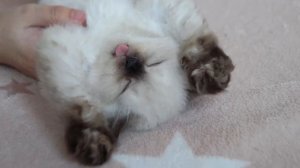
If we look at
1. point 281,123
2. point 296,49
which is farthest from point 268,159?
point 296,49

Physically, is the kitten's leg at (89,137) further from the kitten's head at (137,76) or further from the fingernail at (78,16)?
the fingernail at (78,16)

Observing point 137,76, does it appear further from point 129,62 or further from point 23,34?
point 23,34

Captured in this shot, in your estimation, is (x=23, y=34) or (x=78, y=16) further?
(x=23, y=34)

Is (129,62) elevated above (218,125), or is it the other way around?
(129,62)

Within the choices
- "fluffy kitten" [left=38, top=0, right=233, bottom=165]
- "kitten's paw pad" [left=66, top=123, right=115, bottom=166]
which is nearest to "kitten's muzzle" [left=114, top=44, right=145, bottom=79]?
"fluffy kitten" [left=38, top=0, right=233, bottom=165]

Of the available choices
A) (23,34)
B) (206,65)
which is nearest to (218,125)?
(206,65)

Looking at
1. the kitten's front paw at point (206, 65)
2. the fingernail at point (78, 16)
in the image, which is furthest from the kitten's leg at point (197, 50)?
the fingernail at point (78, 16)

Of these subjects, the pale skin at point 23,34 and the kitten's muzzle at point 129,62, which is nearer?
the kitten's muzzle at point 129,62
